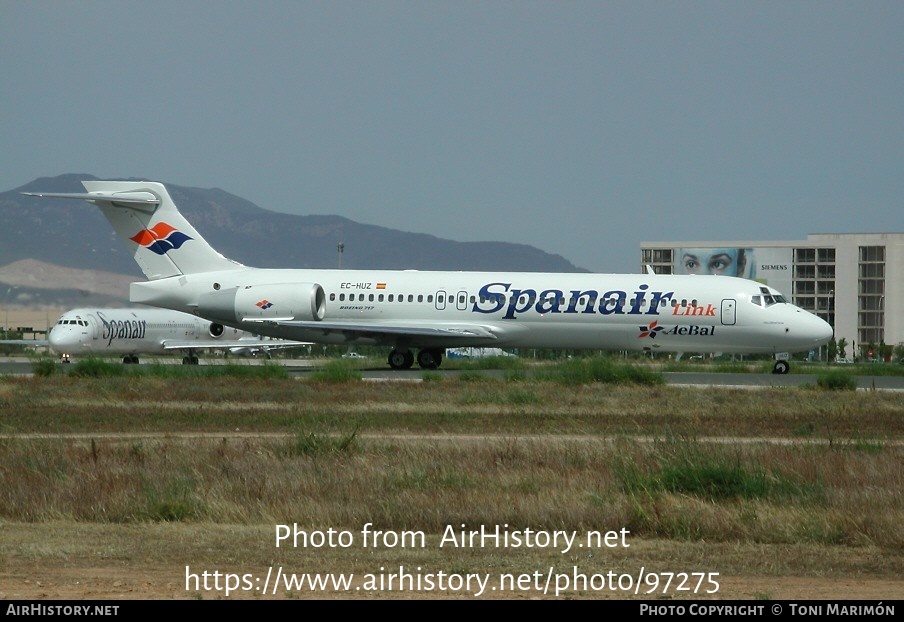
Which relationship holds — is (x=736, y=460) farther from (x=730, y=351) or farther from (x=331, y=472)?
(x=730, y=351)

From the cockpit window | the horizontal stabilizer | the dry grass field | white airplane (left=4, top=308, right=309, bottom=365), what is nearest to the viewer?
the dry grass field

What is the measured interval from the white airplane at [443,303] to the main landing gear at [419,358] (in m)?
0.04

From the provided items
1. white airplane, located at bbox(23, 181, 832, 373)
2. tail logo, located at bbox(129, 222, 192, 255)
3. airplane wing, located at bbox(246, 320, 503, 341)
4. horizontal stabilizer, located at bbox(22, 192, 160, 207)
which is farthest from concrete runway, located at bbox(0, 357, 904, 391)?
horizontal stabilizer, located at bbox(22, 192, 160, 207)

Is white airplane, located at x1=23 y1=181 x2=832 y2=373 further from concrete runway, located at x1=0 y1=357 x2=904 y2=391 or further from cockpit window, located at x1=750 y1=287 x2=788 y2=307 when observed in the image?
concrete runway, located at x1=0 y1=357 x2=904 y2=391

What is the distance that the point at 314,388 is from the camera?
29.4 metres

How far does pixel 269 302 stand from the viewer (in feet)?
127

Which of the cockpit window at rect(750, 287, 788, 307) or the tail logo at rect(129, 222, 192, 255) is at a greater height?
the tail logo at rect(129, 222, 192, 255)

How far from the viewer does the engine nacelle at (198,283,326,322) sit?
38.5 m

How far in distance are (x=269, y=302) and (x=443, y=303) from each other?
5.33 meters

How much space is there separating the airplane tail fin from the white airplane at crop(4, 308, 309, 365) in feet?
29.6

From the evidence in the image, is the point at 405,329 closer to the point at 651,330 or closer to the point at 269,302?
the point at 269,302

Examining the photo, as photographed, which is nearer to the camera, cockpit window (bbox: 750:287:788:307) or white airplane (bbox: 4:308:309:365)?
cockpit window (bbox: 750:287:788:307)

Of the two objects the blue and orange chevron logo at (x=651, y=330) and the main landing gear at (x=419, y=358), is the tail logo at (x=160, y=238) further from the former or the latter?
the blue and orange chevron logo at (x=651, y=330)

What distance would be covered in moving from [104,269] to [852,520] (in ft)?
99.5
